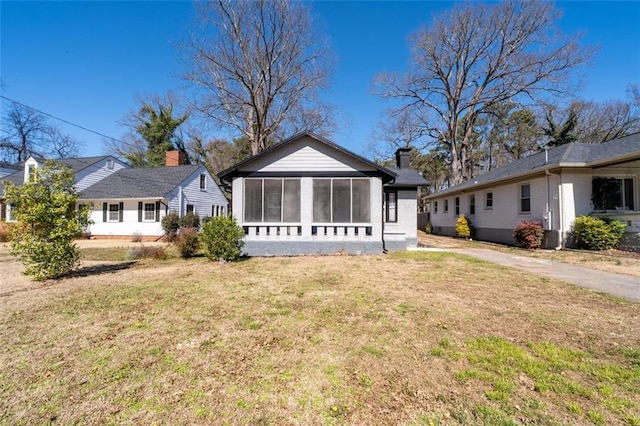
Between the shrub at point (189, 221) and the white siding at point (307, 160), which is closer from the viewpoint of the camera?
the white siding at point (307, 160)

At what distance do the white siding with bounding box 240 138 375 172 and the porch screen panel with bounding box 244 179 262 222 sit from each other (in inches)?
21.5

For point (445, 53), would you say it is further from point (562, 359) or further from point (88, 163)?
point (88, 163)

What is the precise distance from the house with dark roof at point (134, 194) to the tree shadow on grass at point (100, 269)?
8.79 m

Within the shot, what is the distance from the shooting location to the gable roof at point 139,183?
20.0 meters

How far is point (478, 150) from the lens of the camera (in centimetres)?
3534

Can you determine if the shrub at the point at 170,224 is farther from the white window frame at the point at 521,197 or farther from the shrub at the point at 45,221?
A: the white window frame at the point at 521,197

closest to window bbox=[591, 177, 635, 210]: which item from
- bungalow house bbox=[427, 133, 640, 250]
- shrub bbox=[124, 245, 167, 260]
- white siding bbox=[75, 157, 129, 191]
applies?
bungalow house bbox=[427, 133, 640, 250]

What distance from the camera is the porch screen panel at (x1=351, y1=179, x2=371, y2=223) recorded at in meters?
11.2

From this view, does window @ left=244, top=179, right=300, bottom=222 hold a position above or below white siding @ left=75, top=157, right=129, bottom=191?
below

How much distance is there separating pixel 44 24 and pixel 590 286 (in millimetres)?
20323

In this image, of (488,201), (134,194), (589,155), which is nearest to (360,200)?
(589,155)

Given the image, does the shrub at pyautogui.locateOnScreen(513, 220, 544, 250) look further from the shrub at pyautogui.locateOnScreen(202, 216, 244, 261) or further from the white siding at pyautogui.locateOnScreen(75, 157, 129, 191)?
the white siding at pyautogui.locateOnScreen(75, 157, 129, 191)

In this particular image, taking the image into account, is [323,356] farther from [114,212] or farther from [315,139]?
[114,212]

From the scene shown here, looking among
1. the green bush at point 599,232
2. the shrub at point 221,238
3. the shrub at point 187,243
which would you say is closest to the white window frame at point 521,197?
the green bush at point 599,232
